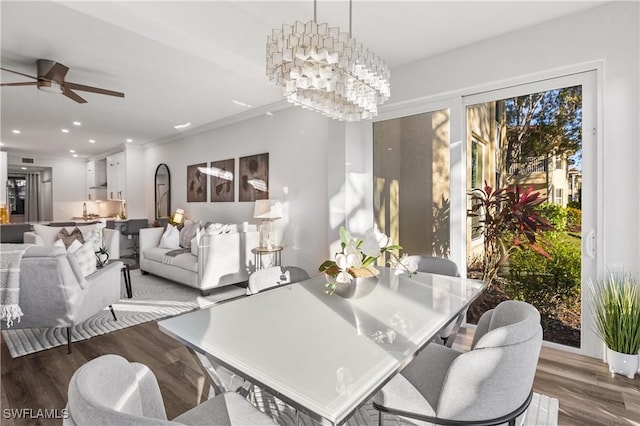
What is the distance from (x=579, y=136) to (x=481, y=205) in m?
0.88

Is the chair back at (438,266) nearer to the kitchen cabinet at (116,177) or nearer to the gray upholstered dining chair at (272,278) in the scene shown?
the gray upholstered dining chair at (272,278)

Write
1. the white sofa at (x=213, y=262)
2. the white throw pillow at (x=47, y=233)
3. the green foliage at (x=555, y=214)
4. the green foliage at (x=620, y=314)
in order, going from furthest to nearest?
the white throw pillow at (x=47, y=233) < the white sofa at (x=213, y=262) < the green foliage at (x=555, y=214) < the green foliage at (x=620, y=314)

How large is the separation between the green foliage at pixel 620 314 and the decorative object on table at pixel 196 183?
5.64m

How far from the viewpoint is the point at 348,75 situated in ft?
5.69

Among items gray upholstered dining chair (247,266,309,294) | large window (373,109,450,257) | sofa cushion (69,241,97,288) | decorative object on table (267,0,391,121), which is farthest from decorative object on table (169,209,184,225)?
decorative object on table (267,0,391,121)

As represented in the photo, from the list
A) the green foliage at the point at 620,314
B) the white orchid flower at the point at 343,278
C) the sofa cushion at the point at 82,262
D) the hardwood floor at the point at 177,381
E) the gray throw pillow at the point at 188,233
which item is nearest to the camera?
the white orchid flower at the point at 343,278

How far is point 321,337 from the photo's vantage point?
116 cm

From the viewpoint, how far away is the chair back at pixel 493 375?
3.28ft

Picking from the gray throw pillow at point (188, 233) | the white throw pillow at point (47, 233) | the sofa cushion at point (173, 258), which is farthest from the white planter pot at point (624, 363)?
the white throw pillow at point (47, 233)

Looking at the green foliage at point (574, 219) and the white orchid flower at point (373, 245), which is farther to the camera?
the green foliage at point (574, 219)

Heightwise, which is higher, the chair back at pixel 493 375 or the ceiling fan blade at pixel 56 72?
the ceiling fan blade at pixel 56 72

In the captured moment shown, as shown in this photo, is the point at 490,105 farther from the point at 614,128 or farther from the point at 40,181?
the point at 40,181

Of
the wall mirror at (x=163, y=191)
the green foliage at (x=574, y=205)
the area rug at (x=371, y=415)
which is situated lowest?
the area rug at (x=371, y=415)

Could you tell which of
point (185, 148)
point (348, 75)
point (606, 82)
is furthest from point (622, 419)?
point (185, 148)
